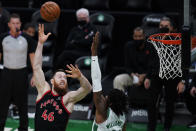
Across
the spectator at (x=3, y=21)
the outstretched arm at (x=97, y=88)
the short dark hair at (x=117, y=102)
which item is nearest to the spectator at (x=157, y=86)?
the short dark hair at (x=117, y=102)

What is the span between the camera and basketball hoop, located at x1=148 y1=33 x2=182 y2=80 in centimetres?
744

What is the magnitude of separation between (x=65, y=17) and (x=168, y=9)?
2.43 meters

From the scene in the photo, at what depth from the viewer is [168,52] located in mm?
7633

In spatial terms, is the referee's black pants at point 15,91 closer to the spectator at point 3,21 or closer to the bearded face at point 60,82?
the bearded face at point 60,82

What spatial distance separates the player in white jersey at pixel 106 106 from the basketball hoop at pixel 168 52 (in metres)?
1.66

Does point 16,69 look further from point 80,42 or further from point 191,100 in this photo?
point 191,100

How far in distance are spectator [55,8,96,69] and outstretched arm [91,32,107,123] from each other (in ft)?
14.7

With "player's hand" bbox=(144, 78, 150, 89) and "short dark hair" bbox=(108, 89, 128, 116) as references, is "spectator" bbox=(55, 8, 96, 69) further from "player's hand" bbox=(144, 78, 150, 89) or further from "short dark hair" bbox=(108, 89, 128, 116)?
"short dark hair" bbox=(108, 89, 128, 116)

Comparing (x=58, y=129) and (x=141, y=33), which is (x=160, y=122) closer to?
(x=141, y=33)

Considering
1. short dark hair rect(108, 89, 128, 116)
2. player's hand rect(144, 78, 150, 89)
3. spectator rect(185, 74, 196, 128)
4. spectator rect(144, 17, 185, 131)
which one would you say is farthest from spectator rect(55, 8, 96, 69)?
short dark hair rect(108, 89, 128, 116)

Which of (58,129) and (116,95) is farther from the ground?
(116,95)

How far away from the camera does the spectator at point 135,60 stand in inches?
370

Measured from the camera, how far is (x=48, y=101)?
6.54 meters

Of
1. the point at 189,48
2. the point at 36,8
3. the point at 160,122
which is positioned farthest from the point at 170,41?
the point at 36,8
